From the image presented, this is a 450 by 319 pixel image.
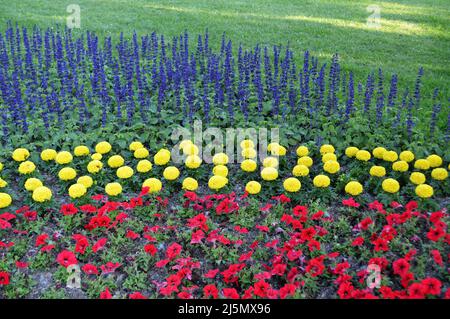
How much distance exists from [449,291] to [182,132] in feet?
10.9

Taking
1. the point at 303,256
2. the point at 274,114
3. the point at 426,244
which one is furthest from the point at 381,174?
the point at 274,114

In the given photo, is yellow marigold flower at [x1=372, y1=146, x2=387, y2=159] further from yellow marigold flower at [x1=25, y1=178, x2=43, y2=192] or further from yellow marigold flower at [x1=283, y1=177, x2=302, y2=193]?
yellow marigold flower at [x1=25, y1=178, x2=43, y2=192]

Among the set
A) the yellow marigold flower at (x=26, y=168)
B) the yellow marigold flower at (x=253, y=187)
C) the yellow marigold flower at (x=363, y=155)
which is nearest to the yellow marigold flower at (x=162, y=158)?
the yellow marigold flower at (x=253, y=187)

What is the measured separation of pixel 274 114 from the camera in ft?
20.8

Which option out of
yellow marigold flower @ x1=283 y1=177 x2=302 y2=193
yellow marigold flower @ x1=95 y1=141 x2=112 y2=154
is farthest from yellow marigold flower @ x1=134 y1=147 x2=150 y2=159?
yellow marigold flower @ x1=283 y1=177 x2=302 y2=193

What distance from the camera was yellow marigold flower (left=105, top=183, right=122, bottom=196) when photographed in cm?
480

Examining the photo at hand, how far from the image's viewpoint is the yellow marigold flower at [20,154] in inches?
211

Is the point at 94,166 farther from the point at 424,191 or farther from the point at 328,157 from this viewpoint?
the point at 424,191

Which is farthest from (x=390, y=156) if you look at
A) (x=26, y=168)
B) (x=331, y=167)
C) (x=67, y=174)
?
(x=26, y=168)

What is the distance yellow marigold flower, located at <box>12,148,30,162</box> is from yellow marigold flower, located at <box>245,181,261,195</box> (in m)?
2.30

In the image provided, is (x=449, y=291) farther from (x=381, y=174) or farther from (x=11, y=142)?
(x=11, y=142)

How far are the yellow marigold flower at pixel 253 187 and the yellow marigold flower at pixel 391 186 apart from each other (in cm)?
112

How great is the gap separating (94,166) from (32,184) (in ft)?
1.96

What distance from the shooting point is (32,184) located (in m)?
4.88
